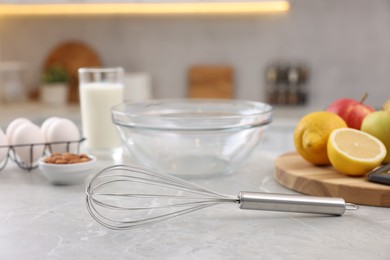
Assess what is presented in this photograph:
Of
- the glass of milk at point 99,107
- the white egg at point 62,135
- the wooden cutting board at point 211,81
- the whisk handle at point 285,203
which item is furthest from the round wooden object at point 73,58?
the whisk handle at point 285,203

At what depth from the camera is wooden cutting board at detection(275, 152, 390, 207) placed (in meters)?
0.85

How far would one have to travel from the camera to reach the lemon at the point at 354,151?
0.92 meters

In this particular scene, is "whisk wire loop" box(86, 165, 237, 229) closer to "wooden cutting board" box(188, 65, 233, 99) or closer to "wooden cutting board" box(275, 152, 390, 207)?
"wooden cutting board" box(275, 152, 390, 207)

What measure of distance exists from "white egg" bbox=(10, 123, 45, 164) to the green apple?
2.12 feet

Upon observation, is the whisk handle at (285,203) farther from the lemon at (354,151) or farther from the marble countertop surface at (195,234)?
the lemon at (354,151)

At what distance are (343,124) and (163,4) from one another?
1792 millimetres

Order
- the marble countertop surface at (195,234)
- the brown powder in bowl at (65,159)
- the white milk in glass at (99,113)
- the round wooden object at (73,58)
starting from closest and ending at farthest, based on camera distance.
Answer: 1. the marble countertop surface at (195,234)
2. the brown powder in bowl at (65,159)
3. the white milk in glass at (99,113)
4. the round wooden object at (73,58)

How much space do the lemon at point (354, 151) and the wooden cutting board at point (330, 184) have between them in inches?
0.8

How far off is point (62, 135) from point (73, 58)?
1.90 metres

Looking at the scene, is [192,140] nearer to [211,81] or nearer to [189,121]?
[189,121]

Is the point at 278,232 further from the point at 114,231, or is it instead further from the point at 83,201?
the point at 83,201

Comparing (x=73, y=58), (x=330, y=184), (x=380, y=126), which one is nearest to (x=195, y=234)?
(x=330, y=184)

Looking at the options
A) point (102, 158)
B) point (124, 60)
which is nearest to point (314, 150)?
point (102, 158)

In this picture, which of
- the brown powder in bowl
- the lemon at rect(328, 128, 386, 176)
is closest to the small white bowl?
the brown powder in bowl
